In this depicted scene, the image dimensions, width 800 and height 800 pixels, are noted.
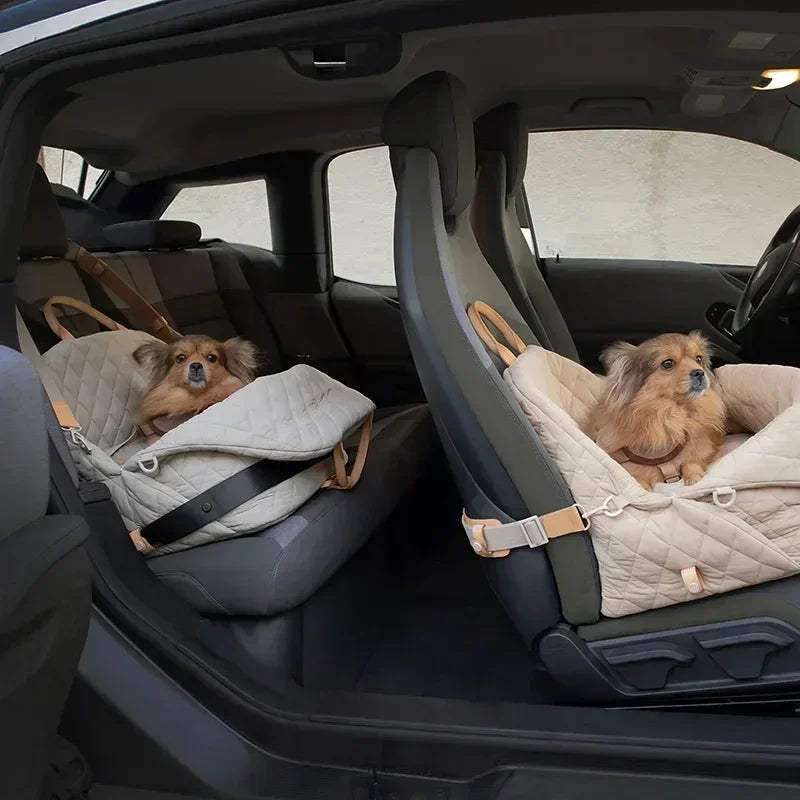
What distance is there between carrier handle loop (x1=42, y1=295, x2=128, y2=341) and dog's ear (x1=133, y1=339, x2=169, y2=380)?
19cm

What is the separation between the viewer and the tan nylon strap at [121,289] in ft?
9.15

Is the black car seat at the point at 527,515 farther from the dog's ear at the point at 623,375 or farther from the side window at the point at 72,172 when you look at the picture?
the side window at the point at 72,172

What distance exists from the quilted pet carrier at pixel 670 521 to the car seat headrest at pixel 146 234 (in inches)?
97.8

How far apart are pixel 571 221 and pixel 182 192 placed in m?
2.00

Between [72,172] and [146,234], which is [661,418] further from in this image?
[72,172]

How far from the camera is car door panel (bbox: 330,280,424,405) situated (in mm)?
4129

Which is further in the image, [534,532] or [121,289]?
[121,289]

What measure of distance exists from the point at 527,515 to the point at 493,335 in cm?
53

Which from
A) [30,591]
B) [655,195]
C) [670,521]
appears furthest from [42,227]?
[655,195]

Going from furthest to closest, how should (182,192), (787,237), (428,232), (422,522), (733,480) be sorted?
(182,192) < (787,237) < (422,522) < (428,232) < (733,480)

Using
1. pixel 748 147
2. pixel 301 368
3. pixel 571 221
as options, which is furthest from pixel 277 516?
pixel 571 221

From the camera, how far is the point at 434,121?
1.79m

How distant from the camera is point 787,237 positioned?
10.2 feet

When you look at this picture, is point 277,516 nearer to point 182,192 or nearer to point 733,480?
point 733,480
